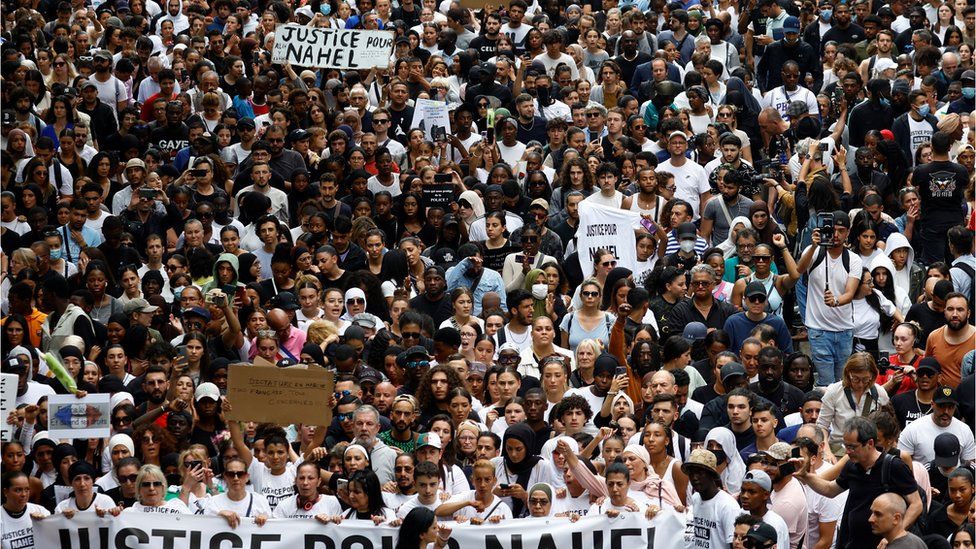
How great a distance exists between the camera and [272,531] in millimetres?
13305

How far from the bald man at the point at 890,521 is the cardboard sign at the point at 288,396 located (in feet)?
12.9

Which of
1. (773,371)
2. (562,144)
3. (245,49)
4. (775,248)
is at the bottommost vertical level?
(773,371)

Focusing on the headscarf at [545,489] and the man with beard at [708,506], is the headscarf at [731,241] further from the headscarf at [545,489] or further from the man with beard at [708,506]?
the man with beard at [708,506]

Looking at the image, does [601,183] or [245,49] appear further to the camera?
[245,49]

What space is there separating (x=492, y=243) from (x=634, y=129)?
2944 mm

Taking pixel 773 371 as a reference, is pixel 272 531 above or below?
below

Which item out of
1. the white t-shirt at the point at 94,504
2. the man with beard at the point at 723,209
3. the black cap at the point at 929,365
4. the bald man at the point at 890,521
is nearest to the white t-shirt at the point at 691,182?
the man with beard at the point at 723,209

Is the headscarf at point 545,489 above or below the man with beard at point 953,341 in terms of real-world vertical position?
below

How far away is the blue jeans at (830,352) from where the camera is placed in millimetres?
17297

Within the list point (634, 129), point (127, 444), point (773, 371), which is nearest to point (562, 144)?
point (634, 129)

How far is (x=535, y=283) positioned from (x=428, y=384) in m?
2.72

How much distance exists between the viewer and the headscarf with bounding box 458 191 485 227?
19.2 m

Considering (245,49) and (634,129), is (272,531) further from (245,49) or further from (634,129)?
(245,49)

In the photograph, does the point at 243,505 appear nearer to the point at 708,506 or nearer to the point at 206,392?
the point at 206,392
